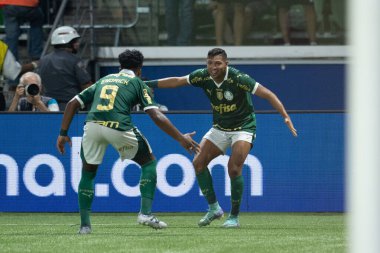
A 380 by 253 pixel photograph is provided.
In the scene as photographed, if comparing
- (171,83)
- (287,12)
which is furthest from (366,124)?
(287,12)

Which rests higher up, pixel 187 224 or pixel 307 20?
pixel 307 20

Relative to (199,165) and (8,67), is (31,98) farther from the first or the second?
(199,165)

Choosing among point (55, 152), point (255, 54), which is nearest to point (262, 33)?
point (255, 54)

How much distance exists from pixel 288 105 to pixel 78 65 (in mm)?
4316

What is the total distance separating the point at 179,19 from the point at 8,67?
307 centimetres

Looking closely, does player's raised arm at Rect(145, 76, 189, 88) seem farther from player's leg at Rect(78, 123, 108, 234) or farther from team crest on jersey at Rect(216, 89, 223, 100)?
player's leg at Rect(78, 123, 108, 234)

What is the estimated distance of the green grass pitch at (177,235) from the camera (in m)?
7.16

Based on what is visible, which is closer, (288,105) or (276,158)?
(276,158)

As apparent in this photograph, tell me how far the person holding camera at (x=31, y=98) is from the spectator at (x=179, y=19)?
9.95ft

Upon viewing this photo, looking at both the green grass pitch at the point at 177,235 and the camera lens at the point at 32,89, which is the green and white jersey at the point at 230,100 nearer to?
the green grass pitch at the point at 177,235

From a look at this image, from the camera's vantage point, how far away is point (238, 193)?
10.3m

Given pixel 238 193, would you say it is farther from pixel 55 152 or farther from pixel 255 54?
pixel 255 54

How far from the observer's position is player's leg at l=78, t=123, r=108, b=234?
877 cm

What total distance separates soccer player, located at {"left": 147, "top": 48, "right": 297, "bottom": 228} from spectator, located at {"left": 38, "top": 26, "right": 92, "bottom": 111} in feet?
11.5
